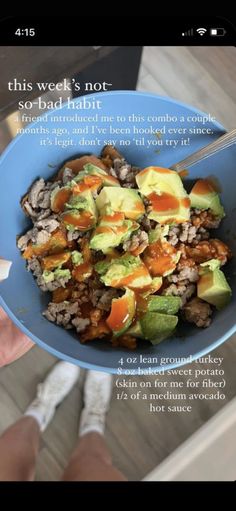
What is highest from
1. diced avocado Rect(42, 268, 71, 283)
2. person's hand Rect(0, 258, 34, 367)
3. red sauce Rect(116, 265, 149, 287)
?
diced avocado Rect(42, 268, 71, 283)

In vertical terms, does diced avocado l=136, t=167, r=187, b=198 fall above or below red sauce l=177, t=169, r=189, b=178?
above

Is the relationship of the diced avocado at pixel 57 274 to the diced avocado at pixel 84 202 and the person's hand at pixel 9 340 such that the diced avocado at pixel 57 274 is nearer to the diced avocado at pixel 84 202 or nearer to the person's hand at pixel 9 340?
the diced avocado at pixel 84 202

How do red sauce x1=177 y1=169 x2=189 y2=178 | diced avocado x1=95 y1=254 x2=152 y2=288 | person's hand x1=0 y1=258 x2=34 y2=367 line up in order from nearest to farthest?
1. diced avocado x1=95 y1=254 x2=152 y2=288
2. red sauce x1=177 y1=169 x2=189 y2=178
3. person's hand x1=0 y1=258 x2=34 y2=367

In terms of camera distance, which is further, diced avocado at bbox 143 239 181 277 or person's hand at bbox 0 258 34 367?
person's hand at bbox 0 258 34 367
